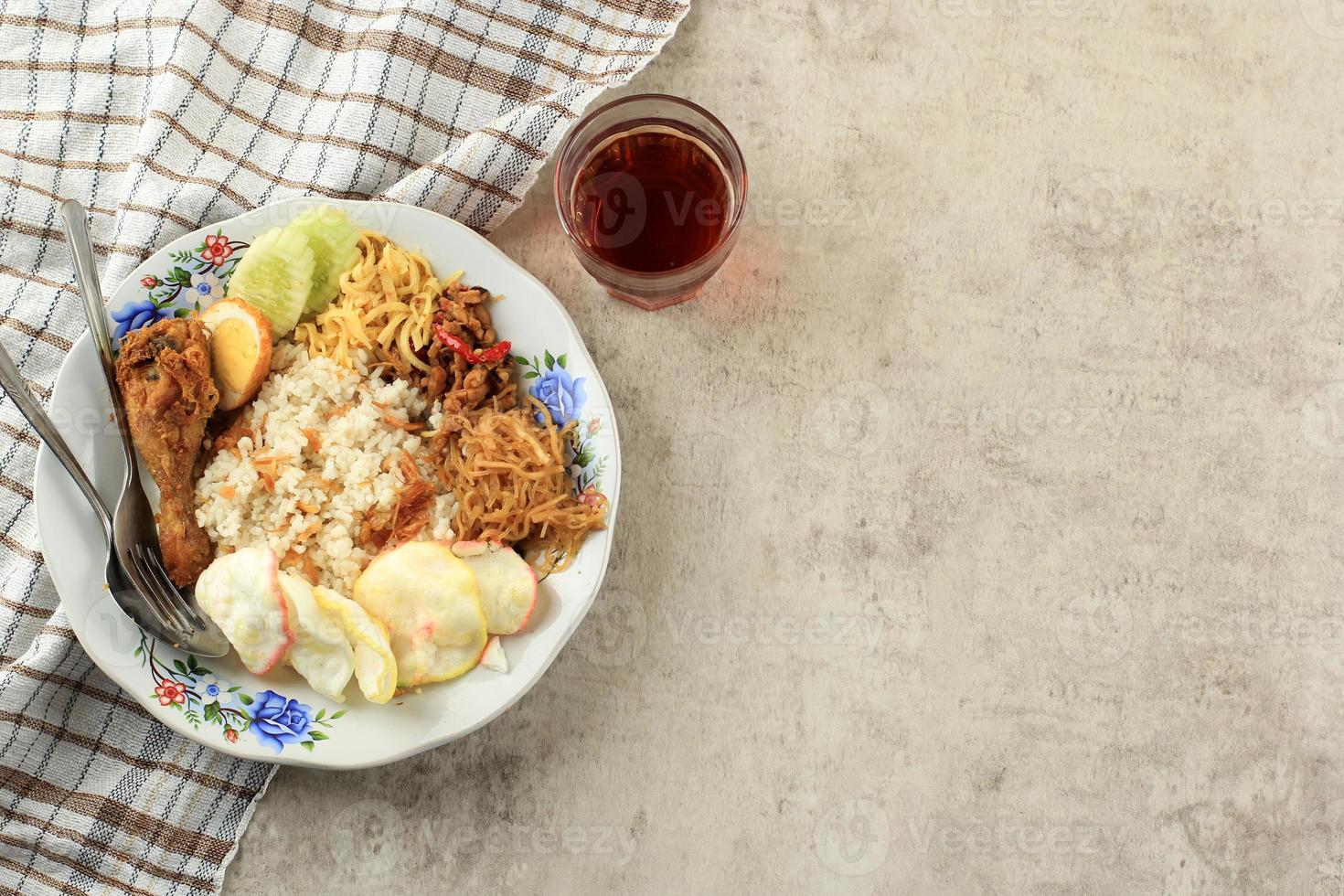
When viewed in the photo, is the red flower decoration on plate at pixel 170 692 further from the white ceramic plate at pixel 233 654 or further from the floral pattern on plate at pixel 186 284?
the floral pattern on plate at pixel 186 284

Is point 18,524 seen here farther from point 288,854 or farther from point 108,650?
point 288,854

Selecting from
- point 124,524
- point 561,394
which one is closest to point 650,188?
point 561,394

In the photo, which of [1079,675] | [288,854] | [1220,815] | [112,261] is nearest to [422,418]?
[112,261]

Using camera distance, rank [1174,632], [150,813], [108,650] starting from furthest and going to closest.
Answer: [1174,632] → [150,813] → [108,650]

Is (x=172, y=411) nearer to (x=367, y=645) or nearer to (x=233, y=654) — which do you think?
(x=233, y=654)

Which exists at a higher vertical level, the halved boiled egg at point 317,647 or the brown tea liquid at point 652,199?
the brown tea liquid at point 652,199

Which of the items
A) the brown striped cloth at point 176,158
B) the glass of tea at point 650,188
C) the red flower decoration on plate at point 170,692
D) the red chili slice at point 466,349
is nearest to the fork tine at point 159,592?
the red flower decoration on plate at point 170,692
